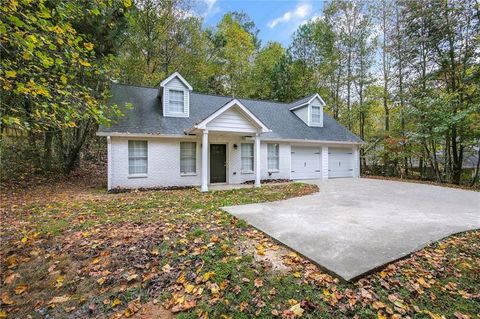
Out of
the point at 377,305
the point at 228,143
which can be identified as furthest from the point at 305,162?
Answer: the point at 377,305

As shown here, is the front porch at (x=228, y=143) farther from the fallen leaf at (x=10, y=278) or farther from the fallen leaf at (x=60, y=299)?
the fallen leaf at (x=60, y=299)

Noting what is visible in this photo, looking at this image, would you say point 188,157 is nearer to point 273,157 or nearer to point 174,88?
point 174,88

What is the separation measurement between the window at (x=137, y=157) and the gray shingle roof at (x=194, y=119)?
660 mm

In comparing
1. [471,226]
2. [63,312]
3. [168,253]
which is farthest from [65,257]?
[471,226]

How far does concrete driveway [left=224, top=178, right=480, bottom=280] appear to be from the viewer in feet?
10.6

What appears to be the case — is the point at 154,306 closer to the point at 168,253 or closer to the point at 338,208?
the point at 168,253

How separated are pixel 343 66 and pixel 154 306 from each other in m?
22.1

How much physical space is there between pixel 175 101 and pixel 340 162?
36.0 ft

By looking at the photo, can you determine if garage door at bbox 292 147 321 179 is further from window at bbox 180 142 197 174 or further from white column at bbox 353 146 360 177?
window at bbox 180 142 197 174

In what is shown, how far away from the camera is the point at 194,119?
458 inches

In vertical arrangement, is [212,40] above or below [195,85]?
above

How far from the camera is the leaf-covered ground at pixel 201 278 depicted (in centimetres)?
241

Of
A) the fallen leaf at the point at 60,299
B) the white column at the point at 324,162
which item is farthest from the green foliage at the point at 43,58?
the white column at the point at 324,162

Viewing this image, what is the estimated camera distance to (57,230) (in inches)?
171
